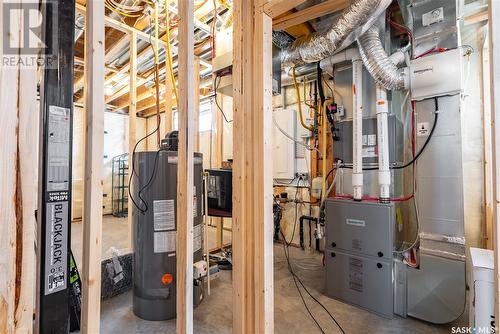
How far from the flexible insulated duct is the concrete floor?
6.47 ft

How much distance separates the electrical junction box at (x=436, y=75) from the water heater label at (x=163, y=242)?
2345mm

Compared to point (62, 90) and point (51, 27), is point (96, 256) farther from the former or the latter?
point (51, 27)

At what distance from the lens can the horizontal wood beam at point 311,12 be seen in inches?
75.7

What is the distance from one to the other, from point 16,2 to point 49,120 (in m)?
0.37

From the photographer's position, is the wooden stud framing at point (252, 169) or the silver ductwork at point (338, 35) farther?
the silver ductwork at point (338, 35)

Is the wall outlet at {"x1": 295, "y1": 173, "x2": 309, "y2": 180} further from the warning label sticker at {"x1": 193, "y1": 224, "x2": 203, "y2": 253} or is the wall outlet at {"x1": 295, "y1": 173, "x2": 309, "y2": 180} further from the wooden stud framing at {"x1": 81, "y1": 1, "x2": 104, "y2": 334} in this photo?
the wooden stud framing at {"x1": 81, "y1": 1, "x2": 104, "y2": 334}

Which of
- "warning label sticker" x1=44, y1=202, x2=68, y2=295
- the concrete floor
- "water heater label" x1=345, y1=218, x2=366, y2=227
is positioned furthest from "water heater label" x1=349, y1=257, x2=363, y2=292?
"warning label sticker" x1=44, y1=202, x2=68, y2=295

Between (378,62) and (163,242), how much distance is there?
7.57 ft

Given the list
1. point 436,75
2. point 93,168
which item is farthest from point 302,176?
point 93,168

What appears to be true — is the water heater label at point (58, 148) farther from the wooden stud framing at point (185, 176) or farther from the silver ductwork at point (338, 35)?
the silver ductwork at point (338, 35)

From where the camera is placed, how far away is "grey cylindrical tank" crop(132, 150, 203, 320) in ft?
6.59

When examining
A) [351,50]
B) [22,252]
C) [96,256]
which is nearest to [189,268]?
[96,256]

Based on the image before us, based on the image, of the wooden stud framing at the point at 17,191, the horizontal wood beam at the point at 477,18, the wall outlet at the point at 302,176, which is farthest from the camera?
the wall outlet at the point at 302,176

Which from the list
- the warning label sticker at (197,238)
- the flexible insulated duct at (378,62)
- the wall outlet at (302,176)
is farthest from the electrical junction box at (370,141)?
the warning label sticker at (197,238)
